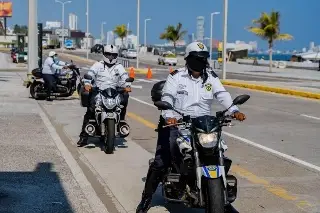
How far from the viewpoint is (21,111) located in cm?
1537

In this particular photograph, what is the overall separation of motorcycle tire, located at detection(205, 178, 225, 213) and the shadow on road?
1.80m

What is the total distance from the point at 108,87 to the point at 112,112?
1.59ft

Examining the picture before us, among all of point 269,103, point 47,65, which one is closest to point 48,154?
point 47,65

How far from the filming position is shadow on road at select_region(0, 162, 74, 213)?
6.26m

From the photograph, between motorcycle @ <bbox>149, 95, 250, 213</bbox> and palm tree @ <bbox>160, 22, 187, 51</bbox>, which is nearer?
motorcycle @ <bbox>149, 95, 250, 213</bbox>

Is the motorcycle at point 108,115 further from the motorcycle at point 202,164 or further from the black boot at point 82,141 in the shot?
the motorcycle at point 202,164

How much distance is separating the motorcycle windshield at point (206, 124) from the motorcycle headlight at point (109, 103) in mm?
4272

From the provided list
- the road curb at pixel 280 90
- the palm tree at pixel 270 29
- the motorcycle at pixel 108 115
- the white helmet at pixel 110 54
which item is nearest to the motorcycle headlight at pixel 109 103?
the motorcycle at pixel 108 115

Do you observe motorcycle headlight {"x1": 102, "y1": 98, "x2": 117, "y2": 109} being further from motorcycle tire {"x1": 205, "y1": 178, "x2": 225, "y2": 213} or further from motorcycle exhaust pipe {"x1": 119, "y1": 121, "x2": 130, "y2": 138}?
motorcycle tire {"x1": 205, "y1": 178, "x2": 225, "y2": 213}

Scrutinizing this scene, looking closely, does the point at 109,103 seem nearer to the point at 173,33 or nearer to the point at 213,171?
the point at 213,171

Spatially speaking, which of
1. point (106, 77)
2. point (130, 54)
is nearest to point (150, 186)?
point (106, 77)

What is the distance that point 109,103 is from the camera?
30.5 ft

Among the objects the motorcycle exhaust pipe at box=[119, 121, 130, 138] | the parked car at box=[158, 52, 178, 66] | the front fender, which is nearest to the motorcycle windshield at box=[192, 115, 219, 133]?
the front fender

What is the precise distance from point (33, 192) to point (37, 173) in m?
1.03
